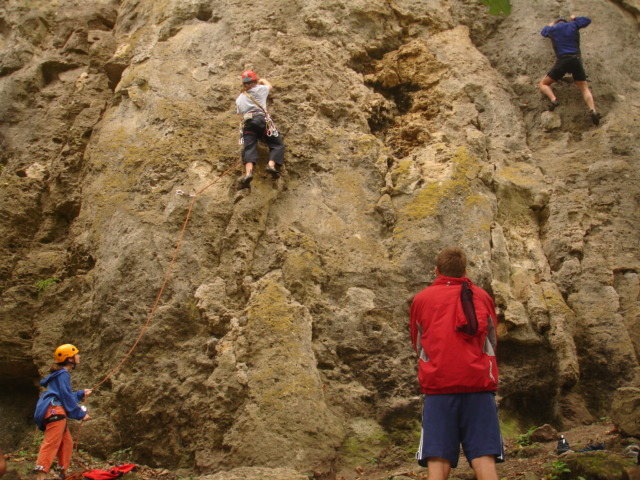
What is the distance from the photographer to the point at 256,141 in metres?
8.02

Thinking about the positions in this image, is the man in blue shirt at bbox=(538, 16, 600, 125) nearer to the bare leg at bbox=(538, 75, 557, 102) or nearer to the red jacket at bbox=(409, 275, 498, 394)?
the bare leg at bbox=(538, 75, 557, 102)

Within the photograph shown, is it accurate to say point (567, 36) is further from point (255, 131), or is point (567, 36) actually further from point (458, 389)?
point (458, 389)

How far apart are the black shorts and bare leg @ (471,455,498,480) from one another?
7.22m

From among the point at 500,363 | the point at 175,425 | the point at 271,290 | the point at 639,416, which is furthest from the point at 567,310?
the point at 175,425

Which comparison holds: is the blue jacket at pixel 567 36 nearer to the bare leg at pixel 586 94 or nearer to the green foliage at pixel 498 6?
the bare leg at pixel 586 94

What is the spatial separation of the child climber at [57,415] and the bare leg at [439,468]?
360 centimetres

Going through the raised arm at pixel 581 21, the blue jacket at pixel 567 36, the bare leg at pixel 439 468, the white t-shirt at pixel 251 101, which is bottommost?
the bare leg at pixel 439 468

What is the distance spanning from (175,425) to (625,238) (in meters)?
6.12

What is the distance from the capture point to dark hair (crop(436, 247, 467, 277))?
4.52m

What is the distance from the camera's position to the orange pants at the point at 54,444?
5.77 metres

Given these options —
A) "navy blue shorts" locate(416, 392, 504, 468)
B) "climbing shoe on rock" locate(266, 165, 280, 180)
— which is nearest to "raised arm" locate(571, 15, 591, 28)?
"climbing shoe on rock" locate(266, 165, 280, 180)

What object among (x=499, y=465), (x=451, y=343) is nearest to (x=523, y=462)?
(x=499, y=465)

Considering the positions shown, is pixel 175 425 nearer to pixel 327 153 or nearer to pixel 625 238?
pixel 327 153

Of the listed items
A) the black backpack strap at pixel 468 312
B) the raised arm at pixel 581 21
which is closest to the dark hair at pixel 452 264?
the black backpack strap at pixel 468 312
